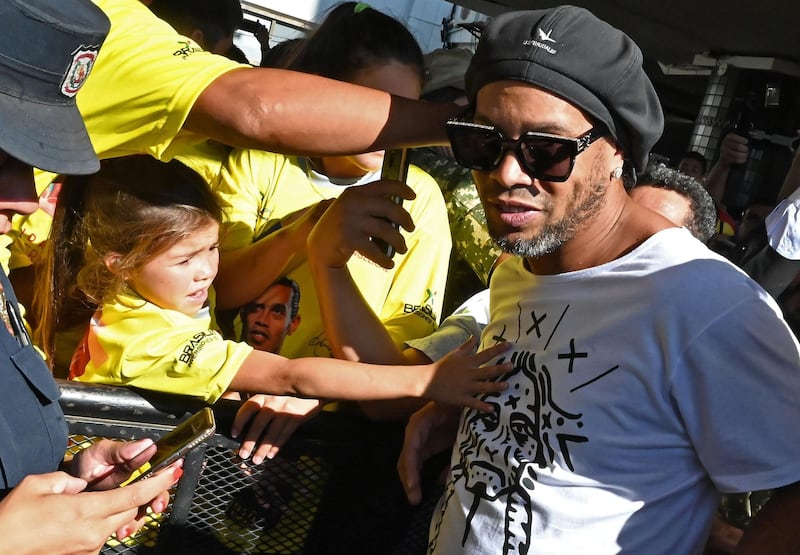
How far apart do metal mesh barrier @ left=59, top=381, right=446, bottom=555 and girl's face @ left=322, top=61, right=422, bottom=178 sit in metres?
0.71

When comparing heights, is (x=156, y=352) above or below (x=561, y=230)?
below

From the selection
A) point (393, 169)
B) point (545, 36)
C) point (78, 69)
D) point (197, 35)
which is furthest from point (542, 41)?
point (197, 35)

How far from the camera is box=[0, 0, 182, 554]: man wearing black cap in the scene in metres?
1.27

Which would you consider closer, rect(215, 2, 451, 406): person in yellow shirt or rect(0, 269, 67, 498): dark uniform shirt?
rect(0, 269, 67, 498): dark uniform shirt

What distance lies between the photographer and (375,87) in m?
2.24

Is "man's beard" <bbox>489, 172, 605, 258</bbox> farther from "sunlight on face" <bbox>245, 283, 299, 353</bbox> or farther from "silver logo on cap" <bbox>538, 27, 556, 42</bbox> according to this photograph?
"sunlight on face" <bbox>245, 283, 299, 353</bbox>

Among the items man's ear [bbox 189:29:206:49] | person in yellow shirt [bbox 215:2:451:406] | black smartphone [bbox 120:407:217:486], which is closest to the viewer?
black smartphone [bbox 120:407:217:486]

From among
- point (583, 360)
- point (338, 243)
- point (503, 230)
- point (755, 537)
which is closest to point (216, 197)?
point (338, 243)

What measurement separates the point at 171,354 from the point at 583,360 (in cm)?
86

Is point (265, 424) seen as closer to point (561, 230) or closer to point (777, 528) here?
point (561, 230)

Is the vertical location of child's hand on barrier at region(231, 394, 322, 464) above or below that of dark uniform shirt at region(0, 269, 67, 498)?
below

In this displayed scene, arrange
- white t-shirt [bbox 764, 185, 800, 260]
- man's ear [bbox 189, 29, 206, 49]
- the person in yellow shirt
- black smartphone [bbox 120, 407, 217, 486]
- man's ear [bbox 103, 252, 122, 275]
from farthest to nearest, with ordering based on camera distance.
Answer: white t-shirt [bbox 764, 185, 800, 260], man's ear [bbox 189, 29, 206, 49], the person in yellow shirt, man's ear [bbox 103, 252, 122, 275], black smartphone [bbox 120, 407, 217, 486]

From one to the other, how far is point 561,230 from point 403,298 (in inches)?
24.0

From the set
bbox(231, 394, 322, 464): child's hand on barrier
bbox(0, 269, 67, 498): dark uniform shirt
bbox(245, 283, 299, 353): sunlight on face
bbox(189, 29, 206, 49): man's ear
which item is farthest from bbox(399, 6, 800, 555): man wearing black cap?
bbox(189, 29, 206, 49): man's ear
